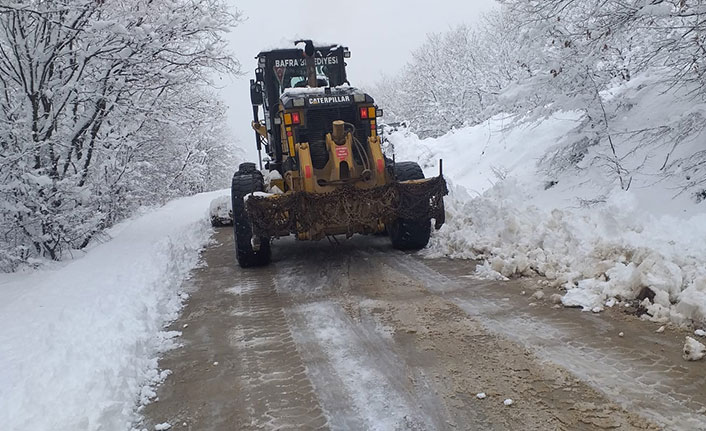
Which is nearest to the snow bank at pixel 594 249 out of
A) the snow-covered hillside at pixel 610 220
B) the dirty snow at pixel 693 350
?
the snow-covered hillside at pixel 610 220

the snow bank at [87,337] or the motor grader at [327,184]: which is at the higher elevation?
the motor grader at [327,184]

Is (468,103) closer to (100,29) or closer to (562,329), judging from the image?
(100,29)

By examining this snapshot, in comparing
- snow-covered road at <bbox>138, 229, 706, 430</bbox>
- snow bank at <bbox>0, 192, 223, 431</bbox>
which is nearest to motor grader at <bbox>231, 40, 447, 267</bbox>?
snow-covered road at <bbox>138, 229, 706, 430</bbox>

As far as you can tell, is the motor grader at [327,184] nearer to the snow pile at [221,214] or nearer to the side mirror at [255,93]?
the side mirror at [255,93]

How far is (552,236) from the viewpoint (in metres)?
6.50

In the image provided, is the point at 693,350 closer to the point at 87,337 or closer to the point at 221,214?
the point at 87,337

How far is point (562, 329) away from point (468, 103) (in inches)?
1198

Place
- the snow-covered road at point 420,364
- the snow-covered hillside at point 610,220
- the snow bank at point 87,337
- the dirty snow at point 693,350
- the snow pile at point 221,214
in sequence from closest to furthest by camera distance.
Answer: the snow-covered road at point 420,364, the snow bank at point 87,337, the dirty snow at point 693,350, the snow-covered hillside at point 610,220, the snow pile at point 221,214

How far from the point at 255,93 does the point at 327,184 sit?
2.75 meters

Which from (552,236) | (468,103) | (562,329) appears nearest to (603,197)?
(552,236)

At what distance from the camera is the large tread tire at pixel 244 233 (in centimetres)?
762

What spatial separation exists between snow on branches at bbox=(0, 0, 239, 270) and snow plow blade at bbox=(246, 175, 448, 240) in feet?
12.0

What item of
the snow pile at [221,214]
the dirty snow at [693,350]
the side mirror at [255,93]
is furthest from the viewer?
the snow pile at [221,214]

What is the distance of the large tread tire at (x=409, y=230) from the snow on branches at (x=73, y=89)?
14.9 feet
